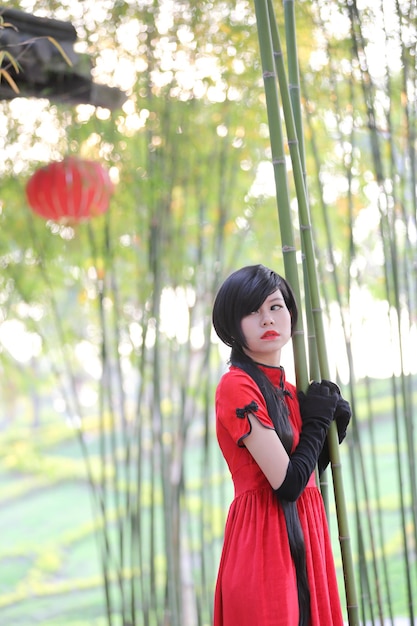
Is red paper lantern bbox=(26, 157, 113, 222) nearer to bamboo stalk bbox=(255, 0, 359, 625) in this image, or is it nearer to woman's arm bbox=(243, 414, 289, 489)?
bamboo stalk bbox=(255, 0, 359, 625)

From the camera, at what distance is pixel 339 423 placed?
151 centimetres

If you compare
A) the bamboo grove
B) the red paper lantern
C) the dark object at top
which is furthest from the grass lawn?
the dark object at top

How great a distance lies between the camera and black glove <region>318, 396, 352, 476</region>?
148cm

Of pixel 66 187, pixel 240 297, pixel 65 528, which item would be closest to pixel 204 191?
pixel 66 187

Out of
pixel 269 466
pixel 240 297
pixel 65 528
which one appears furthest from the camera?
pixel 65 528

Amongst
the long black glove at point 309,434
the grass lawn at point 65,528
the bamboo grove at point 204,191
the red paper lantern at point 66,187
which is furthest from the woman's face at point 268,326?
the grass lawn at point 65,528

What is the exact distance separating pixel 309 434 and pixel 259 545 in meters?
0.21

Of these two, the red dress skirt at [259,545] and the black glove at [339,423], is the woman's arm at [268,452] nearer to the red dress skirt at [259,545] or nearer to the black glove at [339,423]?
the red dress skirt at [259,545]

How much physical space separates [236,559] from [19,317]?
4.13 metres

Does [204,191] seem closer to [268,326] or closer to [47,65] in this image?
[47,65]

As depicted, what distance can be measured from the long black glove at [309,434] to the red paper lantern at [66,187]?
1.91 meters

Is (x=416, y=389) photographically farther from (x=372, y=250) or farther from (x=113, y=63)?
(x=113, y=63)

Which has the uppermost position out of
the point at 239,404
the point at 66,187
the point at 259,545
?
the point at 66,187

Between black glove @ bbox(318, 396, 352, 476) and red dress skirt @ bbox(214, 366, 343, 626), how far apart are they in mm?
69
